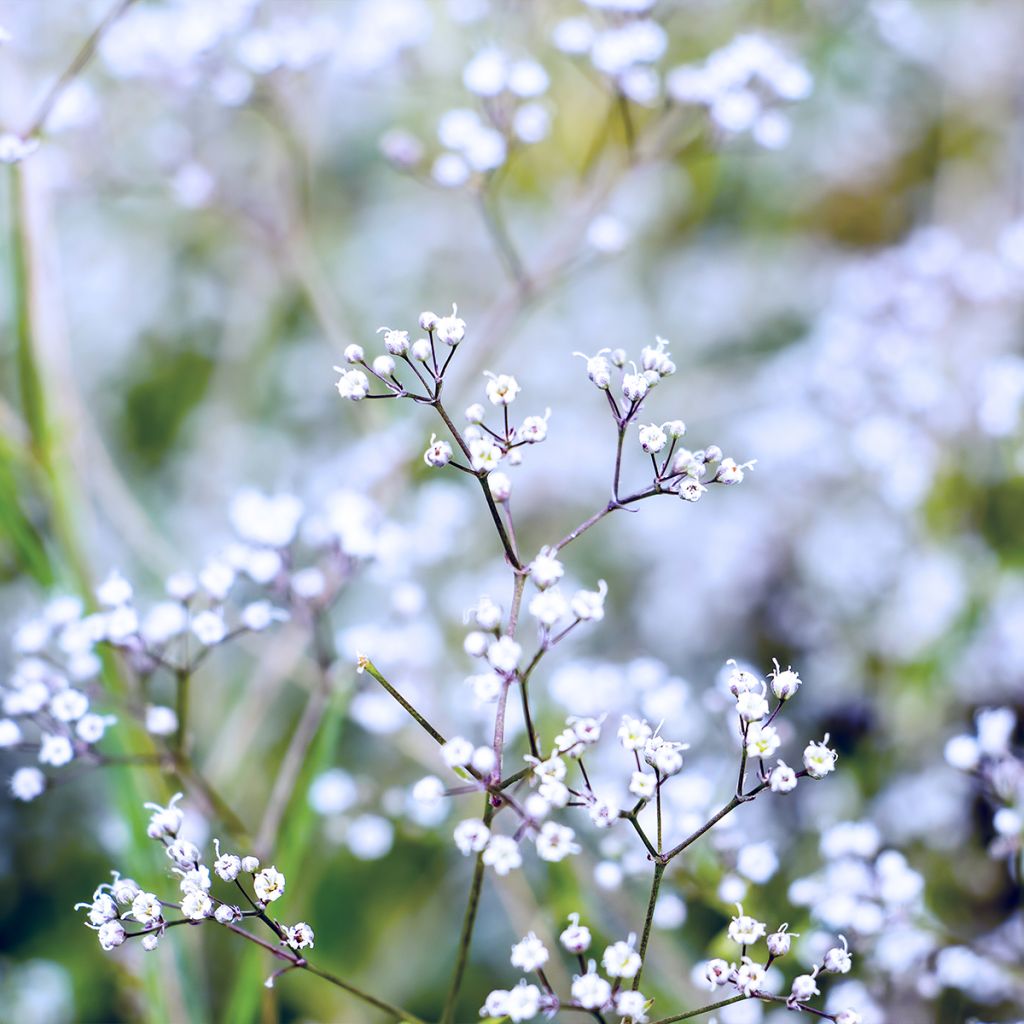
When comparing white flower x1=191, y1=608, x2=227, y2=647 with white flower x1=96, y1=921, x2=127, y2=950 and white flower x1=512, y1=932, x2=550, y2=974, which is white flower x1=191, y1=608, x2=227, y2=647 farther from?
white flower x1=512, y1=932, x2=550, y2=974

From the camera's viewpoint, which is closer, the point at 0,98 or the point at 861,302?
the point at 0,98

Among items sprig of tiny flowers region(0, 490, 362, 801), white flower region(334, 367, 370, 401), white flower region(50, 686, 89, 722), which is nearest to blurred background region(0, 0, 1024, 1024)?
sprig of tiny flowers region(0, 490, 362, 801)

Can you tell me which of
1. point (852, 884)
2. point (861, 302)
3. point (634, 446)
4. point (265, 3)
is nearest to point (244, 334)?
point (265, 3)

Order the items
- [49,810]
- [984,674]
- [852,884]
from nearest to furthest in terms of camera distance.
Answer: [852,884], [984,674], [49,810]

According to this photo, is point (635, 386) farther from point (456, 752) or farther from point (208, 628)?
point (208, 628)

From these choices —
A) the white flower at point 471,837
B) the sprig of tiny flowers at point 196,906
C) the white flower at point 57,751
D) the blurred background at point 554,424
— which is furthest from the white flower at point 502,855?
the white flower at point 57,751

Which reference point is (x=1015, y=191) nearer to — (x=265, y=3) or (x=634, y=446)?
(x=634, y=446)

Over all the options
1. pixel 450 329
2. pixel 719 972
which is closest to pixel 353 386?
pixel 450 329
